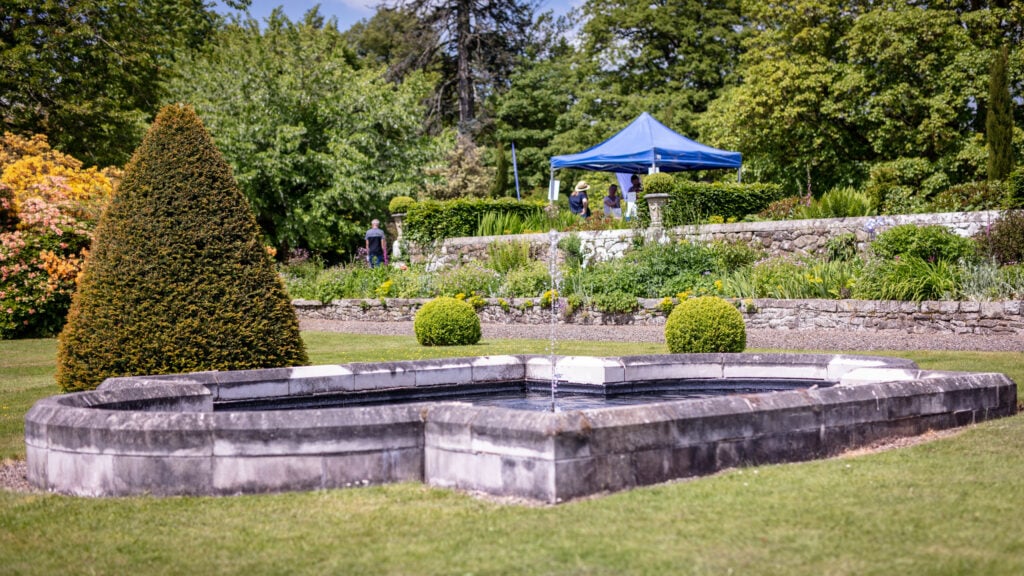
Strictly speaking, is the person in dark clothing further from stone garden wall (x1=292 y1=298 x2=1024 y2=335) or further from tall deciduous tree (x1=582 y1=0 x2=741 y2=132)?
tall deciduous tree (x1=582 y1=0 x2=741 y2=132)

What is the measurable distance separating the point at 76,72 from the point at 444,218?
11415 mm

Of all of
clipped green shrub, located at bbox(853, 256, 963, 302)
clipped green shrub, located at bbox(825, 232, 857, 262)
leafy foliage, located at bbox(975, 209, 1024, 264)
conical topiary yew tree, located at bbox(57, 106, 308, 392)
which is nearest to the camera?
conical topiary yew tree, located at bbox(57, 106, 308, 392)

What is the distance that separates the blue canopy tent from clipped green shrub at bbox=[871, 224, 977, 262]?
7551 millimetres

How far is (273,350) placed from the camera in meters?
8.28

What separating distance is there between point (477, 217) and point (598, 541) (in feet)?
63.2

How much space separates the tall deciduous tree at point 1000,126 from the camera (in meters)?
19.2

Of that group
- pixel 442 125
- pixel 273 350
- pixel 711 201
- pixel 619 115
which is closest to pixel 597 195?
pixel 619 115

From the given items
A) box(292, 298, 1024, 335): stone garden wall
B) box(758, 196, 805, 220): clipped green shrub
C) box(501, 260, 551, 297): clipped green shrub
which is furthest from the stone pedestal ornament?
box(292, 298, 1024, 335): stone garden wall

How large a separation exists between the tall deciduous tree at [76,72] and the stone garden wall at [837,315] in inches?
542

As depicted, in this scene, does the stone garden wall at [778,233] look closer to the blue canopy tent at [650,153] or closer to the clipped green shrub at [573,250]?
the clipped green shrub at [573,250]

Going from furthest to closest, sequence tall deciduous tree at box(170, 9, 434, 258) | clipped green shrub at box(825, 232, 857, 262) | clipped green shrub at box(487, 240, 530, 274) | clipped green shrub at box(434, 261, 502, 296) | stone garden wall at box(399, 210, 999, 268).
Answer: tall deciduous tree at box(170, 9, 434, 258)
clipped green shrub at box(487, 240, 530, 274)
clipped green shrub at box(434, 261, 502, 296)
clipped green shrub at box(825, 232, 857, 262)
stone garden wall at box(399, 210, 999, 268)

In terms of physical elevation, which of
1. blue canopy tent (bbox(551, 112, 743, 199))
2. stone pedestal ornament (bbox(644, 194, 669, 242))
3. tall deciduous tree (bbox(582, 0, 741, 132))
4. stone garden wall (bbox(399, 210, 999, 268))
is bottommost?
stone garden wall (bbox(399, 210, 999, 268))

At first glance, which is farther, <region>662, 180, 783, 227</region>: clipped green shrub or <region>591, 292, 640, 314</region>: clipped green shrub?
<region>662, 180, 783, 227</region>: clipped green shrub

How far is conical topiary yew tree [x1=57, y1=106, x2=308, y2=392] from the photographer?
7.77 metres
